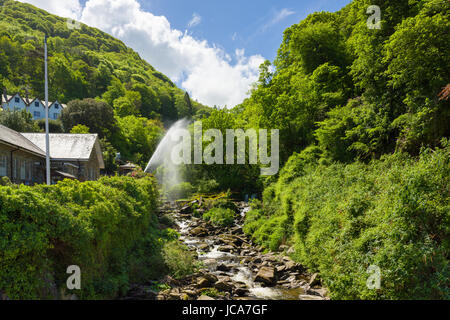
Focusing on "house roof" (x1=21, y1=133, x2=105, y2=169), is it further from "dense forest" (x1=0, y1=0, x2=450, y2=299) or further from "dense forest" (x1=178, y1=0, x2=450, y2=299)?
"dense forest" (x1=178, y1=0, x2=450, y2=299)

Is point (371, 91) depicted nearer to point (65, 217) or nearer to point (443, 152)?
point (443, 152)

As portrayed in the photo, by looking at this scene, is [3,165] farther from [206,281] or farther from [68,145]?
[206,281]

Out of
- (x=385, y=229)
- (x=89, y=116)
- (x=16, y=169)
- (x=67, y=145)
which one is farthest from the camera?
(x=89, y=116)

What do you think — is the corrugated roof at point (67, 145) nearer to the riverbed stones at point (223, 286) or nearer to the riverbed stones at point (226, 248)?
the riverbed stones at point (226, 248)

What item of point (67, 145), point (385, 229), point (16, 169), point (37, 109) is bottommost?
point (385, 229)

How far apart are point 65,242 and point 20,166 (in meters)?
17.9

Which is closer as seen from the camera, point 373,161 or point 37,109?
point 373,161

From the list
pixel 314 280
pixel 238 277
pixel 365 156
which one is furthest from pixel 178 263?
pixel 365 156

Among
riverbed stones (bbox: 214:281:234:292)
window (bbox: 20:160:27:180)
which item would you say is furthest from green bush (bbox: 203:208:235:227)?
window (bbox: 20:160:27:180)

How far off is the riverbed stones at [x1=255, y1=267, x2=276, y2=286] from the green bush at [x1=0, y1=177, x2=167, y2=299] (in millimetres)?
4317

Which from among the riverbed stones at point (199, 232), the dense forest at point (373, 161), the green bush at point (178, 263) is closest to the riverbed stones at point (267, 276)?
the dense forest at point (373, 161)

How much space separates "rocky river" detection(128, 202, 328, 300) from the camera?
10.3 metres

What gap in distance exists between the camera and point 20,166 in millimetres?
20609
